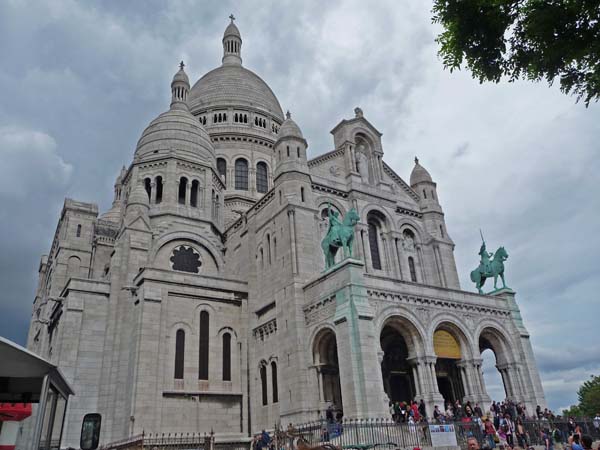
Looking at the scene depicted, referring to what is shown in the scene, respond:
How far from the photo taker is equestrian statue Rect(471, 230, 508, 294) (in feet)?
97.3

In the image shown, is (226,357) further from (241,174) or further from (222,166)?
(222,166)

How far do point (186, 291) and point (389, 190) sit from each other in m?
15.6

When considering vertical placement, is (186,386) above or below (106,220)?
below

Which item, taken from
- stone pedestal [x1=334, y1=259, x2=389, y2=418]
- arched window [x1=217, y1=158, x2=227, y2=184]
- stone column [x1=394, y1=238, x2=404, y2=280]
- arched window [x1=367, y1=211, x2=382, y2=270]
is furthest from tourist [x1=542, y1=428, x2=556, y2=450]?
arched window [x1=217, y1=158, x2=227, y2=184]

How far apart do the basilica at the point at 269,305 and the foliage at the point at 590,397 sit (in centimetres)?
4588

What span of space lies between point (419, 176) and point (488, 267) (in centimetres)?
1015

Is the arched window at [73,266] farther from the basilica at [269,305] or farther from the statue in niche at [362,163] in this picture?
the statue in niche at [362,163]

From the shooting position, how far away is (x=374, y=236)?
32844 millimetres

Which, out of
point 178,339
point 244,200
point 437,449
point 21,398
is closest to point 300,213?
point 178,339

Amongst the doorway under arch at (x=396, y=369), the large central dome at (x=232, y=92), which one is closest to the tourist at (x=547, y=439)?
the doorway under arch at (x=396, y=369)

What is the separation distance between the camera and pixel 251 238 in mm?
32812

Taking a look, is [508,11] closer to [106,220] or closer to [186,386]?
[186,386]

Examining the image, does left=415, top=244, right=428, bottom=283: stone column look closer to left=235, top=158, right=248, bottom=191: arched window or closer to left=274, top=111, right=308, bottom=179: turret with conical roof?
left=274, top=111, right=308, bottom=179: turret with conical roof

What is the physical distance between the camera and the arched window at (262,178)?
1900 inches
